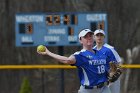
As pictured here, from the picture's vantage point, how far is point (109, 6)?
54.1 ft

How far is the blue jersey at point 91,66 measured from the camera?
24.5ft

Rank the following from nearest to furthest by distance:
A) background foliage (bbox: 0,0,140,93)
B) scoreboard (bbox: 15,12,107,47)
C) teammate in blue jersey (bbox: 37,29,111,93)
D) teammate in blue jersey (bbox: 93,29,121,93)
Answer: teammate in blue jersey (bbox: 37,29,111,93) < teammate in blue jersey (bbox: 93,29,121,93) < scoreboard (bbox: 15,12,107,47) < background foliage (bbox: 0,0,140,93)

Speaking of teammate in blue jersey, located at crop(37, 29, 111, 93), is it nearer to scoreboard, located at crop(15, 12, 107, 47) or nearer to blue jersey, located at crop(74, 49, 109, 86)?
blue jersey, located at crop(74, 49, 109, 86)

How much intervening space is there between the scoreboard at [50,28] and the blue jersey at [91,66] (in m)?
5.90

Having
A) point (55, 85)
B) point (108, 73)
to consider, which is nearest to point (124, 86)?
point (55, 85)

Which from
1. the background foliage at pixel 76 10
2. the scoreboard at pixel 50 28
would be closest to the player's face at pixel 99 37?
the scoreboard at pixel 50 28

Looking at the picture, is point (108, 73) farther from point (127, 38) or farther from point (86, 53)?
point (127, 38)

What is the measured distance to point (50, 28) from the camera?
13586 millimetres

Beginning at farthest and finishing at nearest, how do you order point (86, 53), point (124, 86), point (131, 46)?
point (131, 46) → point (124, 86) → point (86, 53)

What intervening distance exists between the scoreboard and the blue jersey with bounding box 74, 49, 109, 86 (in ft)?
19.4

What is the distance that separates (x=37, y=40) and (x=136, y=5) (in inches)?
159

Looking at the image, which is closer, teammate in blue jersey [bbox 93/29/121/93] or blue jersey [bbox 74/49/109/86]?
blue jersey [bbox 74/49/109/86]

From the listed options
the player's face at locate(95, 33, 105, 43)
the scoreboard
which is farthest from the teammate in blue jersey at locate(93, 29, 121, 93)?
the scoreboard

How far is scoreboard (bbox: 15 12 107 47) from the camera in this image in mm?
13484
